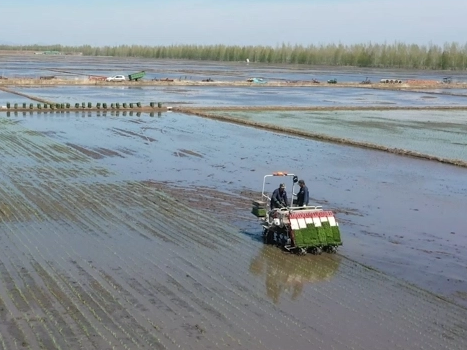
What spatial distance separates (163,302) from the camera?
8875mm

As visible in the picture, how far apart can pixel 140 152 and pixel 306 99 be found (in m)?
27.6

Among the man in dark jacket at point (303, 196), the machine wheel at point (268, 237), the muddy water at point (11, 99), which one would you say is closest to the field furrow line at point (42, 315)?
the machine wheel at point (268, 237)

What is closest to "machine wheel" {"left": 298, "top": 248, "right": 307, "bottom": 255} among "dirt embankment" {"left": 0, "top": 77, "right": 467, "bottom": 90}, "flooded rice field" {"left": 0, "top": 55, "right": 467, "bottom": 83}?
"dirt embankment" {"left": 0, "top": 77, "right": 467, "bottom": 90}

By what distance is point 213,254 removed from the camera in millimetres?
11102

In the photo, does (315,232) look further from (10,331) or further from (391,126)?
(391,126)

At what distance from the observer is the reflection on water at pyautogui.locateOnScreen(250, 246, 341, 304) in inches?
381

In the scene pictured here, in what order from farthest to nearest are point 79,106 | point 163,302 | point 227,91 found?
point 227,91
point 79,106
point 163,302

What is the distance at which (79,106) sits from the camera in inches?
1364

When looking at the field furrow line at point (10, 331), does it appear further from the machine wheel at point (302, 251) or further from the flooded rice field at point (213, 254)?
the machine wheel at point (302, 251)

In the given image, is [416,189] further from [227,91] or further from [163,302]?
[227,91]

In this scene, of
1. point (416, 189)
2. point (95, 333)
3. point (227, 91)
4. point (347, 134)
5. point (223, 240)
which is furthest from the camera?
point (227, 91)

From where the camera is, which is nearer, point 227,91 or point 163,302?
point 163,302

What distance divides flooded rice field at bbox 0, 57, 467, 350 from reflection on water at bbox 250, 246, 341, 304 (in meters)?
0.03

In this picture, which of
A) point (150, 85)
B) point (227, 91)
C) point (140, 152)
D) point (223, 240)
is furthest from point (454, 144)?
point (150, 85)
